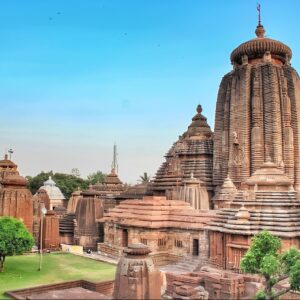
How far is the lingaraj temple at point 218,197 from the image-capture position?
20.0 meters

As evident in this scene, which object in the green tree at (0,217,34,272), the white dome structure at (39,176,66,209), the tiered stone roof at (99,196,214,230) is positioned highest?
the white dome structure at (39,176,66,209)

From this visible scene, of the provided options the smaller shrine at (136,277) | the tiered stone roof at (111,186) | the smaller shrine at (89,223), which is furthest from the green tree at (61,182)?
the smaller shrine at (136,277)

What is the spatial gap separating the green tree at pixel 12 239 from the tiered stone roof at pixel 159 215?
7.28 metres

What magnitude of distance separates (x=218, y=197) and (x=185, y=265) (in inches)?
400

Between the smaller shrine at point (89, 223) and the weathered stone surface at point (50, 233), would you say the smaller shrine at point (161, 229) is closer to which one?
the smaller shrine at point (89, 223)

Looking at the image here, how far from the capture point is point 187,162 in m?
36.9

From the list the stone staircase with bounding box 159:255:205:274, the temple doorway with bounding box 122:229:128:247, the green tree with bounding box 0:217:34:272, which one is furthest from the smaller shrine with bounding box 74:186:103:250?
the green tree with bounding box 0:217:34:272

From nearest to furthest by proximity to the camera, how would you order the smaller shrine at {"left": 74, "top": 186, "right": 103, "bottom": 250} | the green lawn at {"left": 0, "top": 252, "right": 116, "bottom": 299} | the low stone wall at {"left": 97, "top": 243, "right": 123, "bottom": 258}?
1. the green lawn at {"left": 0, "top": 252, "right": 116, "bottom": 299}
2. the low stone wall at {"left": 97, "top": 243, "right": 123, "bottom": 258}
3. the smaller shrine at {"left": 74, "top": 186, "right": 103, "bottom": 250}

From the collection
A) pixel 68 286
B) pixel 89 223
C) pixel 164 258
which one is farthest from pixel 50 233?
pixel 68 286

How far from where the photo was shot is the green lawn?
61.6 feet

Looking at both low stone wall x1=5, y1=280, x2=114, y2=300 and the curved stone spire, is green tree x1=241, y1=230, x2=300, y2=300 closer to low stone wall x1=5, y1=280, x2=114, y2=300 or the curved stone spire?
low stone wall x1=5, y1=280, x2=114, y2=300

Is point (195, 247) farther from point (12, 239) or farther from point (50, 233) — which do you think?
point (50, 233)

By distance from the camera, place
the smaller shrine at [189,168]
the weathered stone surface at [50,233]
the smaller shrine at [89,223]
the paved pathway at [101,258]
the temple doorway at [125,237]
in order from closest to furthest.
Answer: the paved pathway at [101,258] < the temple doorway at [125,237] < the weathered stone surface at [50,233] < the smaller shrine at [89,223] < the smaller shrine at [189,168]

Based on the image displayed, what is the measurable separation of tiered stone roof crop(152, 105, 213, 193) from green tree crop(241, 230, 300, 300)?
62.6 ft
